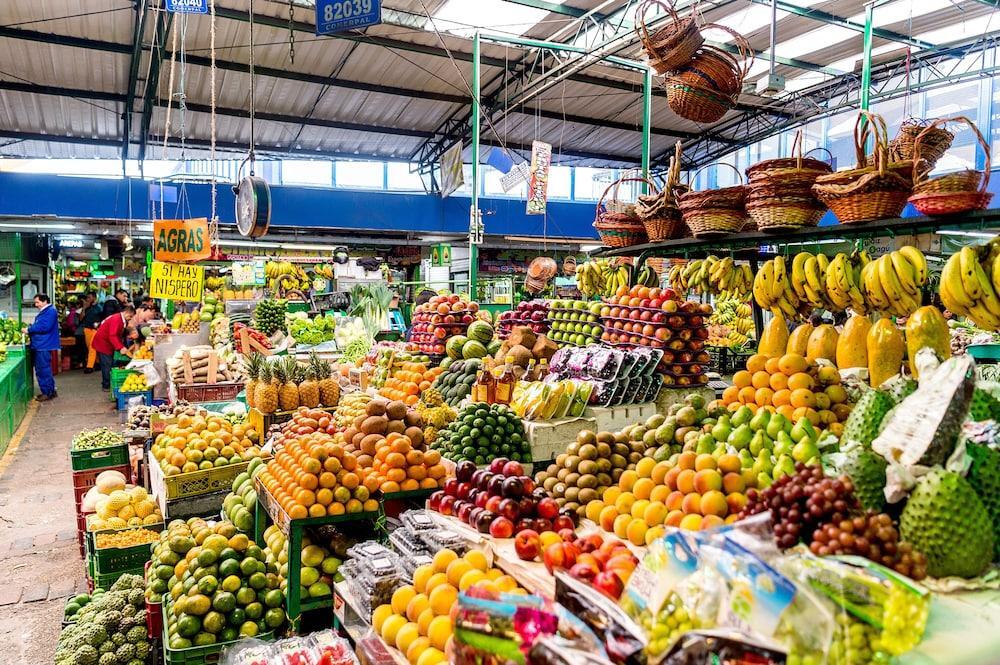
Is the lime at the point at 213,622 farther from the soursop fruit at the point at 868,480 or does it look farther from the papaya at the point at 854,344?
the papaya at the point at 854,344

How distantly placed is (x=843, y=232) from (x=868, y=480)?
169cm

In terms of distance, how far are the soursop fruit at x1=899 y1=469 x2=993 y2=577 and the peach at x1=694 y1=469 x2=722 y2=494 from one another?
0.61 metres

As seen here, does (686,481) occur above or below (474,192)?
below

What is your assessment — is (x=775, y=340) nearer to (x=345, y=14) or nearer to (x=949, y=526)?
(x=949, y=526)

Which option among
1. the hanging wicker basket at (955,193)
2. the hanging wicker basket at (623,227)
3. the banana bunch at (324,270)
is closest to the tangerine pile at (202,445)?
the hanging wicker basket at (623,227)

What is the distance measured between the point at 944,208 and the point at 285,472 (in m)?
3.38

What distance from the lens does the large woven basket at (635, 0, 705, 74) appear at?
4066 mm

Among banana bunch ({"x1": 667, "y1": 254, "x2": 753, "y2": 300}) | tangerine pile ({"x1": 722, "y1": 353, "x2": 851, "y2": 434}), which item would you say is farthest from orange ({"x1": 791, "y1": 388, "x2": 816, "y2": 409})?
banana bunch ({"x1": 667, "y1": 254, "x2": 753, "y2": 300})

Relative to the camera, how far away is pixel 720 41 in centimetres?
1091

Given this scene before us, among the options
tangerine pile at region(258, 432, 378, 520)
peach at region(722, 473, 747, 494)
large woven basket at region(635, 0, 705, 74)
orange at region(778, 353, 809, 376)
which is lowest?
tangerine pile at region(258, 432, 378, 520)

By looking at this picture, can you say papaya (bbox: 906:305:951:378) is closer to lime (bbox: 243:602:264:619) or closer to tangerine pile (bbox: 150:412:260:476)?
lime (bbox: 243:602:264:619)

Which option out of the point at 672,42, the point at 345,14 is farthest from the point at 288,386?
the point at 672,42

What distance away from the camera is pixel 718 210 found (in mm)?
3773

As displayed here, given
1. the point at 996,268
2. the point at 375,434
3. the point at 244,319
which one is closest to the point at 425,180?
the point at 244,319
